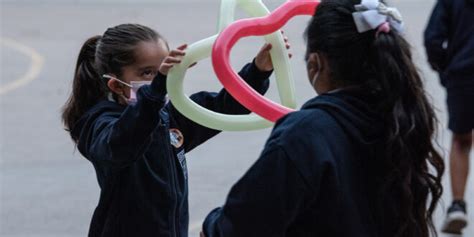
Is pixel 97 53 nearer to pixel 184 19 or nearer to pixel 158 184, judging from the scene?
pixel 158 184

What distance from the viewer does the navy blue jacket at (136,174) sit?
2.96 metres

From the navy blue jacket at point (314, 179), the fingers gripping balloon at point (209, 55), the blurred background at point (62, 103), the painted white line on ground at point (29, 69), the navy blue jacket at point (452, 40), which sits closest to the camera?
the navy blue jacket at point (314, 179)

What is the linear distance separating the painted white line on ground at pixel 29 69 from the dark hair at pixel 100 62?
6.97m

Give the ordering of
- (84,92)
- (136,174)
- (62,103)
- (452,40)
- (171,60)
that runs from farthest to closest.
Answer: (62,103)
(452,40)
(84,92)
(136,174)
(171,60)

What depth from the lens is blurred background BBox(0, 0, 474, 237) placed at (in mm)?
6551

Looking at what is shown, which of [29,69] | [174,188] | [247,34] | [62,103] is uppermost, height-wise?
[247,34]

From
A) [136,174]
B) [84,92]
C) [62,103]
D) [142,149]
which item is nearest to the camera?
[142,149]

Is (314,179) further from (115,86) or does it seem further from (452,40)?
(452,40)

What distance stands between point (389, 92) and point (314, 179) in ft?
0.93

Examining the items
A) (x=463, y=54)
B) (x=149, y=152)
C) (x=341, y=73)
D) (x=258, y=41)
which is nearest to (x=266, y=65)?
(x=149, y=152)

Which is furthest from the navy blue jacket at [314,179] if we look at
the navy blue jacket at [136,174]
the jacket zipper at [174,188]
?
the jacket zipper at [174,188]

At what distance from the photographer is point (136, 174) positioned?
3.12m

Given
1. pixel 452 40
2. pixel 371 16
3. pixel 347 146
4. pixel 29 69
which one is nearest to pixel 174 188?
pixel 347 146

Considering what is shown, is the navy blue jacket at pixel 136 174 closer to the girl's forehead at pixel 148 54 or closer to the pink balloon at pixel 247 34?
the girl's forehead at pixel 148 54
